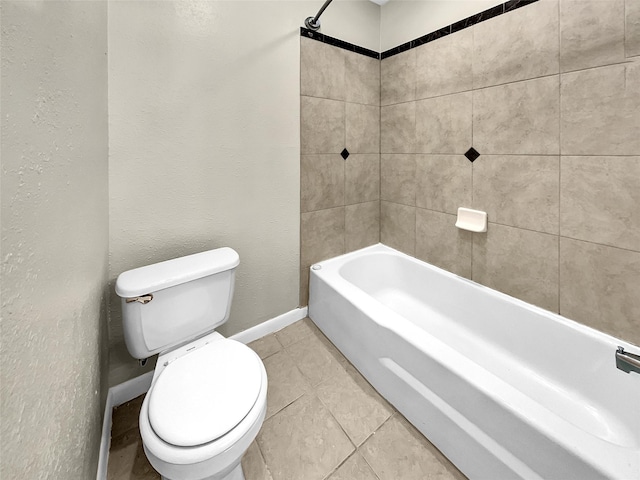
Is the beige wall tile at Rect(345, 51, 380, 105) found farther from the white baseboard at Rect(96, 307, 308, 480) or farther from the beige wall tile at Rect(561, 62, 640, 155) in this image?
the white baseboard at Rect(96, 307, 308, 480)

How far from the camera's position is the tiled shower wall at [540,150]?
121cm

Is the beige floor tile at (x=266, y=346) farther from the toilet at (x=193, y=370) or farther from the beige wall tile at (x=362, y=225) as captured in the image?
the beige wall tile at (x=362, y=225)

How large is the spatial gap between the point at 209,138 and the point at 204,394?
1.22 m

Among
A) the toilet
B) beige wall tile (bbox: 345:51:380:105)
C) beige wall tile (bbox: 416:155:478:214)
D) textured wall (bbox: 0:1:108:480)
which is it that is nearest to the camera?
textured wall (bbox: 0:1:108:480)

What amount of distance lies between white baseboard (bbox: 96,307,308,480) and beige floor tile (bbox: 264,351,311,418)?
0.21 meters

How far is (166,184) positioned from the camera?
142cm

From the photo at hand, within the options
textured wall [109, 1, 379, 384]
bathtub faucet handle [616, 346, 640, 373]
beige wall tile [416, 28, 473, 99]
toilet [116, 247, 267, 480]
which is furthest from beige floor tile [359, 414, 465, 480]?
beige wall tile [416, 28, 473, 99]

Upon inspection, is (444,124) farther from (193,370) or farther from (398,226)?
(193,370)

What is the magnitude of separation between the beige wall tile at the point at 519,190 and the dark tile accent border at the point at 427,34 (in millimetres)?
747

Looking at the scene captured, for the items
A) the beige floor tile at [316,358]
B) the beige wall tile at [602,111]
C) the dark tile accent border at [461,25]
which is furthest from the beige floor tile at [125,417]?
the dark tile accent border at [461,25]

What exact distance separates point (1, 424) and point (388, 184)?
2.26 m

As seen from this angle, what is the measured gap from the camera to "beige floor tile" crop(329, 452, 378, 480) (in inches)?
44.4

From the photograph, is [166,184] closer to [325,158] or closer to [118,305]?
[118,305]

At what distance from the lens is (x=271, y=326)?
6.45 feet
